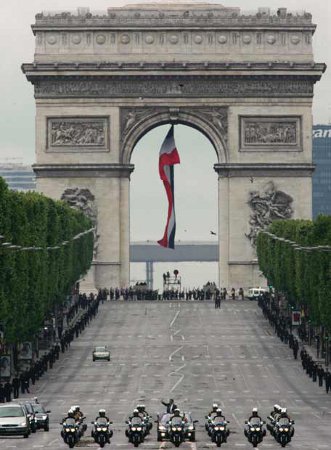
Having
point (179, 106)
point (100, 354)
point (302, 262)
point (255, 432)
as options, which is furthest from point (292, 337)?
point (255, 432)

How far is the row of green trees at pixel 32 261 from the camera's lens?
105 meters

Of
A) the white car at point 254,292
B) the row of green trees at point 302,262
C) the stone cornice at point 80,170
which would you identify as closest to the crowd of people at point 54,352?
the stone cornice at point 80,170

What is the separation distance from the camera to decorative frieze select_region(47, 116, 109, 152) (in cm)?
17188

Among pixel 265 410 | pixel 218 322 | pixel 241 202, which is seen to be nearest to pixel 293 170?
pixel 241 202

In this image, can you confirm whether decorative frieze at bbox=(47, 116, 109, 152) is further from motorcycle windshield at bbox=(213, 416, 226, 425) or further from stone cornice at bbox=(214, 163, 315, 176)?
motorcycle windshield at bbox=(213, 416, 226, 425)

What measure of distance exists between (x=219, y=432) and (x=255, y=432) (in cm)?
132

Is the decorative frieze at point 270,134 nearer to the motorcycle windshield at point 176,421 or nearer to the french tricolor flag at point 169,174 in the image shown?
the french tricolor flag at point 169,174

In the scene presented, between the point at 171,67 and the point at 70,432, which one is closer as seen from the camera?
the point at 70,432

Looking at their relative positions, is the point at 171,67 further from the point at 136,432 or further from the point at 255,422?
the point at 136,432

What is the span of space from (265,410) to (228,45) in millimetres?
79838

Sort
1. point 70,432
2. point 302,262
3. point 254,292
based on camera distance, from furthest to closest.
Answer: point 254,292 < point 302,262 < point 70,432

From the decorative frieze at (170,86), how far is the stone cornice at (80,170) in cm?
582

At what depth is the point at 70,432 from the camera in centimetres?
7406

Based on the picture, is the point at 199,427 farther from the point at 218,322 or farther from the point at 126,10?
the point at 126,10
